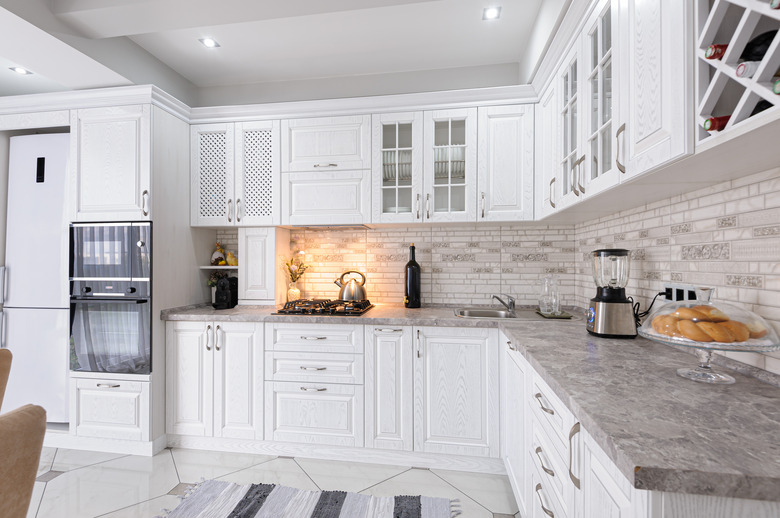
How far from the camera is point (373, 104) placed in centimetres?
260

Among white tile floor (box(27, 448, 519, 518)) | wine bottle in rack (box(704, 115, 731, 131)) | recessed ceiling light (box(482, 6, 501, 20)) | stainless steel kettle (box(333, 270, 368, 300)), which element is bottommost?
white tile floor (box(27, 448, 519, 518))

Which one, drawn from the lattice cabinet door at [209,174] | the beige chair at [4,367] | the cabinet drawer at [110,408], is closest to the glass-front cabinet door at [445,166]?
the lattice cabinet door at [209,174]

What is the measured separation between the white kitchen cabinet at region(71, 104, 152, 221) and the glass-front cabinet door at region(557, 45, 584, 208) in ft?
8.43

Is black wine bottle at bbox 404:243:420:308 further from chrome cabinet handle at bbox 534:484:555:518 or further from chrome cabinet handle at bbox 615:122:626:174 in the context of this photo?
chrome cabinet handle at bbox 615:122:626:174

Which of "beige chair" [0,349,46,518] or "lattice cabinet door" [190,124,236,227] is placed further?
"lattice cabinet door" [190,124,236,227]

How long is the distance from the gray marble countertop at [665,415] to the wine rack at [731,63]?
2.08 ft

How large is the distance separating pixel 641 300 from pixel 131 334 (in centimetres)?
304

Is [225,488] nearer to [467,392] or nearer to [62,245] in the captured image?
[467,392]

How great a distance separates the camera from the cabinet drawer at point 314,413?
7.75 ft

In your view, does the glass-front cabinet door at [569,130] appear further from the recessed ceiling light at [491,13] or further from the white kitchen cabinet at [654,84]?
the recessed ceiling light at [491,13]

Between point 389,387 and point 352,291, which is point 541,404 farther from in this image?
point 352,291

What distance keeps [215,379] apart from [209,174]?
60.1 inches

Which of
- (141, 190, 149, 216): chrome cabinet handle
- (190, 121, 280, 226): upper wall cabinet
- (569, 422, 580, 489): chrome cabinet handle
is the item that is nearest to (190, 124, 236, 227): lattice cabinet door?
(190, 121, 280, 226): upper wall cabinet

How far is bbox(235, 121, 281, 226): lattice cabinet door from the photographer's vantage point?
275 cm
